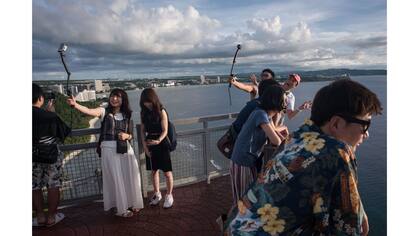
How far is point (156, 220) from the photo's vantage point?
3.57m

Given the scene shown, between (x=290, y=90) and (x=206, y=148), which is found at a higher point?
(x=290, y=90)

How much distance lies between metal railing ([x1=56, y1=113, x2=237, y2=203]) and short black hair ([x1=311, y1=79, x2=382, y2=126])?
3.06m

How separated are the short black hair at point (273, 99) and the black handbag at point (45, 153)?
7.24 feet

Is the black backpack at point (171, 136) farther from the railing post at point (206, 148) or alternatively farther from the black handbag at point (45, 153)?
the black handbag at point (45, 153)

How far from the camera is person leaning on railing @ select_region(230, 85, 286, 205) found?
2498mm

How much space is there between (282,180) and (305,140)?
0.54ft

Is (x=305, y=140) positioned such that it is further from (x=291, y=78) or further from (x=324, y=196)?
(x=291, y=78)

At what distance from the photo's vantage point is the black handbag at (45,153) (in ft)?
10.5

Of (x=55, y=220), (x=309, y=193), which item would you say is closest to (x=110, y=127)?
(x=55, y=220)

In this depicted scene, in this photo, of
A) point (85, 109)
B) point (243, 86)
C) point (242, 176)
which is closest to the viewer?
point (242, 176)

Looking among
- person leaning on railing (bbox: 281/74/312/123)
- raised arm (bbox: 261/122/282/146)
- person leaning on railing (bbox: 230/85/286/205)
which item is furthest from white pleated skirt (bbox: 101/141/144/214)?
person leaning on railing (bbox: 281/74/312/123)

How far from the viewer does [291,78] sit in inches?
166

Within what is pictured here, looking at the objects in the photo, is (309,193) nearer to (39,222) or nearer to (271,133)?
(271,133)

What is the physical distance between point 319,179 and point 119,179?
2.94 m
